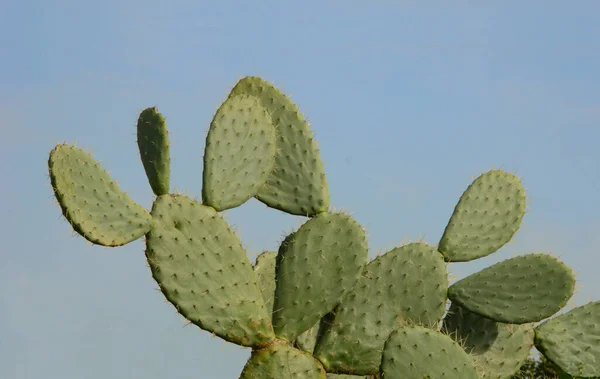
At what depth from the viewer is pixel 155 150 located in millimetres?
4469

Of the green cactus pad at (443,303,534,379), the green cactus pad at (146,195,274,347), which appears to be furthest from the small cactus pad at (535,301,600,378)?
the green cactus pad at (146,195,274,347)

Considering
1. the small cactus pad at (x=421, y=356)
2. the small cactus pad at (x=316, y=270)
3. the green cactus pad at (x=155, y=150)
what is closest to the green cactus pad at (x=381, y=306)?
the small cactus pad at (x=316, y=270)

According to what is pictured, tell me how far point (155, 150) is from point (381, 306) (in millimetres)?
1396

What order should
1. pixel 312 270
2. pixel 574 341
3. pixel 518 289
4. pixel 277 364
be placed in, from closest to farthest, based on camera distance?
pixel 277 364 < pixel 312 270 < pixel 518 289 < pixel 574 341

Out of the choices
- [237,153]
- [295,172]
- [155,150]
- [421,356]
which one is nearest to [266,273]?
[295,172]

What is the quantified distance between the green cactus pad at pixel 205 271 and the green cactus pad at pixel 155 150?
3.3 inches

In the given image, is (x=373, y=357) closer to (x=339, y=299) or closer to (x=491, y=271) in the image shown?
(x=339, y=299)

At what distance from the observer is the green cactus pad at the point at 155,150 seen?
4414mm

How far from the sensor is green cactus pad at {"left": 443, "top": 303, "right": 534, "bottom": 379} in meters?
5.26

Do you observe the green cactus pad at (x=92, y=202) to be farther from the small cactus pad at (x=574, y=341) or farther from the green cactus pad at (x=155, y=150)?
the small cactus pad at (x=574, y=341)

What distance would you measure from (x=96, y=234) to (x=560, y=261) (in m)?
2.58

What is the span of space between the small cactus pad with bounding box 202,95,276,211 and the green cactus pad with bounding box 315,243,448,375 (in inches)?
30.2

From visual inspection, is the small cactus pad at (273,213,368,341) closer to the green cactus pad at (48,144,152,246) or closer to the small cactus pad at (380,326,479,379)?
the small cactus pad at (380,326,479,379)

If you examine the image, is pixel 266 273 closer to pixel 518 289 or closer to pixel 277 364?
pixel 277 364
